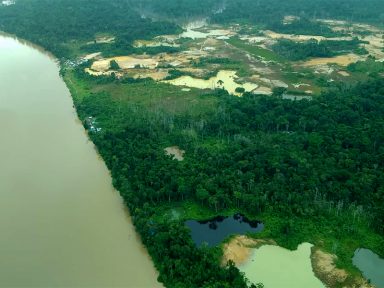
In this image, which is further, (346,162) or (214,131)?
(214,131)

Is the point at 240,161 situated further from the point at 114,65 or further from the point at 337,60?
the point at 337,60

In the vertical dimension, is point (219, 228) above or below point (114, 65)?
below

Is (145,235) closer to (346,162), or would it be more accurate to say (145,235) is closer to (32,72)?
(346,162)

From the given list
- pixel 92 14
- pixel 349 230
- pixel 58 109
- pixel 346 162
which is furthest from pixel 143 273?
pixel 92 14

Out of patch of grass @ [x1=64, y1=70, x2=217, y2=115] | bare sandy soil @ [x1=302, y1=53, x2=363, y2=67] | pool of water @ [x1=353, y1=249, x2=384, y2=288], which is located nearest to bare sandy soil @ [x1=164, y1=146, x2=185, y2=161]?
patch of grass @ [x1=64, y1=70, x2=217, y2=115]

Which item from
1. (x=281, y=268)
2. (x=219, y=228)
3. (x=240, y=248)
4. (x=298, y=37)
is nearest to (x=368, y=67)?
(x=298, y=37)

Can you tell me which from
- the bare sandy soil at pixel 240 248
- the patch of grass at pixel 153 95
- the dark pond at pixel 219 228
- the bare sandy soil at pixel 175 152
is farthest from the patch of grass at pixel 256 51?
the bare sandy soil at pixel 240 248
